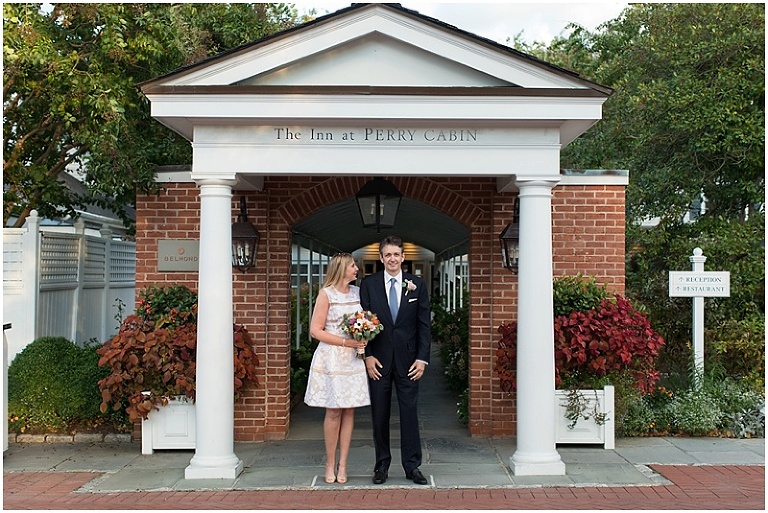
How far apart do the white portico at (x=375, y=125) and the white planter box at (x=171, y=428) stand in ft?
3.34

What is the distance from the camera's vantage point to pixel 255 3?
1321 cm

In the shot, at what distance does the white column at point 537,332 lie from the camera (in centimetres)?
738

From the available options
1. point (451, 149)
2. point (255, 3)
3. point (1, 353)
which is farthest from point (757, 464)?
point (255, 3)

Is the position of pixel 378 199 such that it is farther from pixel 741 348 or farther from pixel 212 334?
pixel 741 348

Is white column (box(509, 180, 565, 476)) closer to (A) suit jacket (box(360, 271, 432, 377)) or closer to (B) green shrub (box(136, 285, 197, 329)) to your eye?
(A) suit jacket (box(360, 271, 432, 377))

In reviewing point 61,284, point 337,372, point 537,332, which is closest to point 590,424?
point 537,332

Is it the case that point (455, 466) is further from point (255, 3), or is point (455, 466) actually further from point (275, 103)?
point (255, 3)

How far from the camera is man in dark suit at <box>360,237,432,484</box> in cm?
708

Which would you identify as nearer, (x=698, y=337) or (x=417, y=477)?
(x=417, y=477)

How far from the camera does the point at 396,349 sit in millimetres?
7090

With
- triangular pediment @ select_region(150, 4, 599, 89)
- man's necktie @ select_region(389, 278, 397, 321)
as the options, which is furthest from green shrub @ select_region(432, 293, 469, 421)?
triangular pediment @ select_region(150, 4, 599, 89)

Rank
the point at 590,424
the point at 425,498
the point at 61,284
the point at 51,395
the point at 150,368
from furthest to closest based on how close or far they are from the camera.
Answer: the point at 61,284
the point at 51,395
the point at 590,424
the point at 150,368
the point at 425,498

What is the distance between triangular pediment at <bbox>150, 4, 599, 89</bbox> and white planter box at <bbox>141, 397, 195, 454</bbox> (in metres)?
3.17

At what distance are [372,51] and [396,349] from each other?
8.43ft
